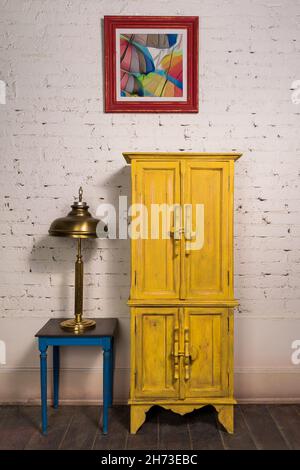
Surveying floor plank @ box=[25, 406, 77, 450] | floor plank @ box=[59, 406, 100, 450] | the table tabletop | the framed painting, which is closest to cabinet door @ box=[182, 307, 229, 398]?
the table tabletop

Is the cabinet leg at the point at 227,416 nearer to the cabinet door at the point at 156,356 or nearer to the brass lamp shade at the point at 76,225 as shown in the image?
the cabinet door at the point at 156,356

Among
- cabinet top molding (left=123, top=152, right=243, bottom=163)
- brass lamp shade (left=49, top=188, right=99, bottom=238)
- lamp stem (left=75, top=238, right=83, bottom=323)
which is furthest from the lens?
lamp stem (left=75, top=238, right=83, bottom=323)

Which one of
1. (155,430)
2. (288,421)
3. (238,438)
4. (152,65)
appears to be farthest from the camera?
(152,65)

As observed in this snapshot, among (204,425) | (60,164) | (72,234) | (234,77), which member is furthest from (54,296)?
(234,77)

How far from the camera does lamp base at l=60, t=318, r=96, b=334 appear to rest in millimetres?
2903

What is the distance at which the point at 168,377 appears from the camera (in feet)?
9.36

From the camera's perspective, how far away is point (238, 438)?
2.76 meters

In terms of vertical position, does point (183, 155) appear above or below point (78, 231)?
above

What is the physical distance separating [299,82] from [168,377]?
2311 millimetres

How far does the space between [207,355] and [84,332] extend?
817mm

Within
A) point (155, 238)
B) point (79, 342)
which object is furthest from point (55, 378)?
point (155, 238)

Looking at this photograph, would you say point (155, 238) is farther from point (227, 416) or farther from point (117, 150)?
point (227, 416)

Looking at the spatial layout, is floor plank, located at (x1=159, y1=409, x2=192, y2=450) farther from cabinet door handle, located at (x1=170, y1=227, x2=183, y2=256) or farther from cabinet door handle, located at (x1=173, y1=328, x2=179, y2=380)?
cabinet door handle, located at (x1=170, y1=227, x2=183, y2=256)
